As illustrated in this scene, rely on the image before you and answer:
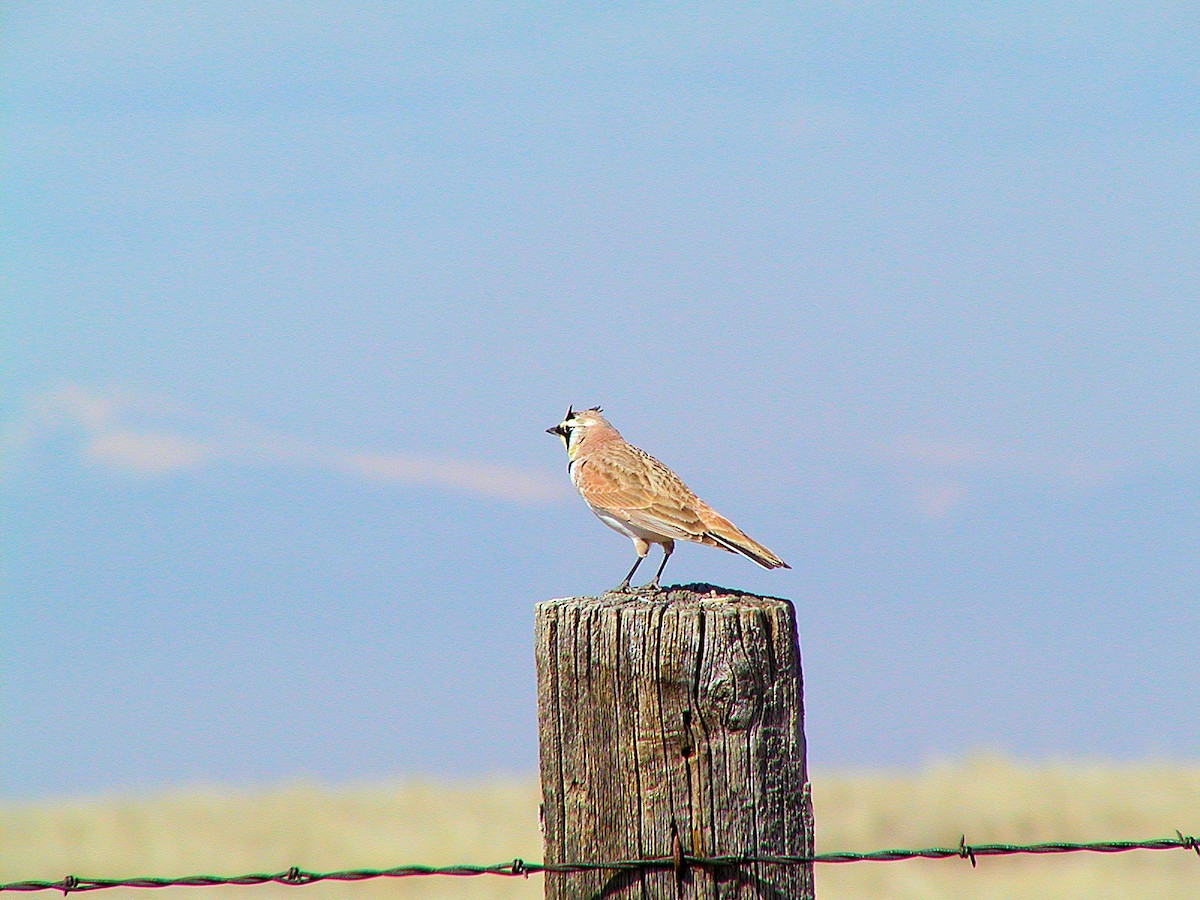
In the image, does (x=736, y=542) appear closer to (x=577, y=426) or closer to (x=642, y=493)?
(x=642, y=493)

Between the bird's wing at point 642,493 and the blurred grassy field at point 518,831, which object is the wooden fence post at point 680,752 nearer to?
the bird's wing at point 642,493

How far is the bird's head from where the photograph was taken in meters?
10.0

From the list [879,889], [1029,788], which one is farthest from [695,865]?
[1029,788]

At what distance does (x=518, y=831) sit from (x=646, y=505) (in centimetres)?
1221

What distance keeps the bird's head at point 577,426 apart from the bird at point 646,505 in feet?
1.02

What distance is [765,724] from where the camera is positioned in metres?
4.09

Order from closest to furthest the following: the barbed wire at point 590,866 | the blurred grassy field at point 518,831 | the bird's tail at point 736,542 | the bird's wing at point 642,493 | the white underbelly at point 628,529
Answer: the barbed wire at point 590,866, the bird's tail at point 736,542, the bird's wing at point 642,493, the white underbelly at point 628,529, the blurred grassy field at point 518,831

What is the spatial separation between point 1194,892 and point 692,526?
10754 mm

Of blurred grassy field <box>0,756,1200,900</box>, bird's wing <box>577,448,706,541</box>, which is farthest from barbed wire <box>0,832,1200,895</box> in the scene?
blurred grassy field <box>0,756,1200,900</box>

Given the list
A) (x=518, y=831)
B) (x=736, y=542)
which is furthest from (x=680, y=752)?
(x=518, y=831)

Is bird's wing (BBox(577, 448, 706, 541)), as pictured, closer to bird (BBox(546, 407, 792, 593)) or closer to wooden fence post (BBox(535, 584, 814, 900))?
bird (BBox(546, 407, 792, 593))

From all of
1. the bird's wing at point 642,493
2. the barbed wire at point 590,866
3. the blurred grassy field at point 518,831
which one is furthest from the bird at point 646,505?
the blurred grassy field at point 518,831

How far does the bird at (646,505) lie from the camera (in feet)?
26.2

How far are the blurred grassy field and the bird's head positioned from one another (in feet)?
19.7
